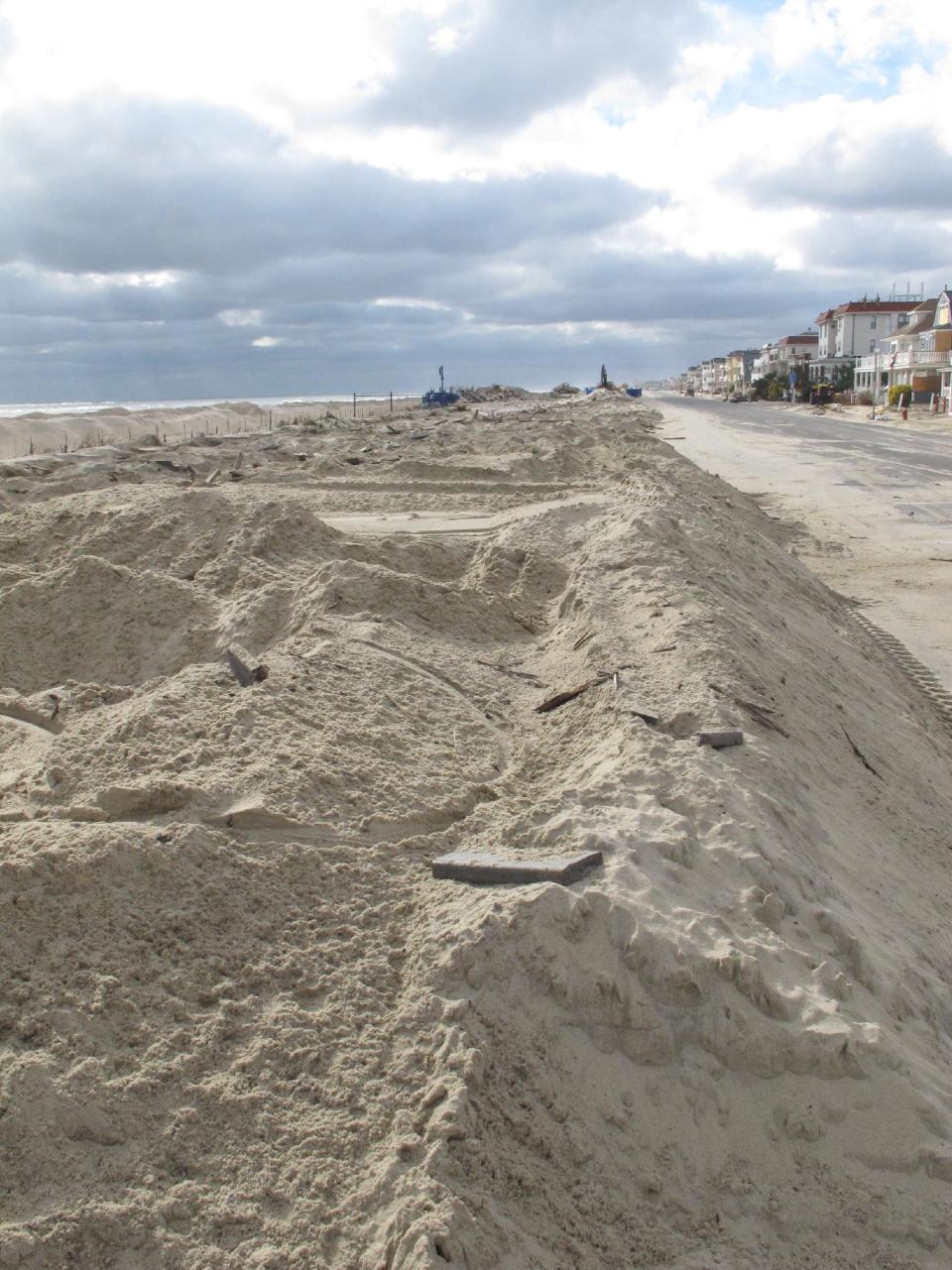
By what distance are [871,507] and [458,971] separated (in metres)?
17.6

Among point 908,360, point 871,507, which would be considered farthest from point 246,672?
point 908,360

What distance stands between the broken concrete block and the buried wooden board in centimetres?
121

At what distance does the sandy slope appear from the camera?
7.90 feet

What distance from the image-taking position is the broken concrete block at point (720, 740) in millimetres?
4387

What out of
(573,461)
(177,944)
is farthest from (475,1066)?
(573,461)

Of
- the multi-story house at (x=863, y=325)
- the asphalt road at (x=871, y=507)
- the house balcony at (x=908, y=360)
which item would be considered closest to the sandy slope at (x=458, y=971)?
the asphalt road at (x=871, y=507)

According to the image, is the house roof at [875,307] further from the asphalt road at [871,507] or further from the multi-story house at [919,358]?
the asphalt road at [871,507]

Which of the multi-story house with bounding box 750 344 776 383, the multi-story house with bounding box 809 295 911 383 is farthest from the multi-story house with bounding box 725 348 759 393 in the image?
the multi-story house with bounding box 809 295 911 383

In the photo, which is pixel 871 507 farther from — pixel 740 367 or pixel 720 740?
pixel 740 367

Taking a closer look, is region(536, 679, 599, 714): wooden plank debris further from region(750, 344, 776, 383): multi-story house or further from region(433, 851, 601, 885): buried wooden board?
region(750, 344, 776, 383): multi-story house

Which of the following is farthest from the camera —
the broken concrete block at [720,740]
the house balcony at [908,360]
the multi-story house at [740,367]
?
the multi-story house at [740,367]

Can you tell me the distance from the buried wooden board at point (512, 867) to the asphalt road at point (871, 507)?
22.2 ft

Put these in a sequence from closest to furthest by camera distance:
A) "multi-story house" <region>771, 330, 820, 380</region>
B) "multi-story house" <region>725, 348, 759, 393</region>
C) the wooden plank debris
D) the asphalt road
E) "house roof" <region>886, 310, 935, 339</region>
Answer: the wooden plank debris < the asphalt road < "house roof" <region>886, 310, 935, 339</region> < "multi-story house" <region>771, 330, 820, 380</region> < "multi-story house" <region>725, 348, 759, 393</region>

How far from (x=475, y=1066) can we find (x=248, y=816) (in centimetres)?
126
